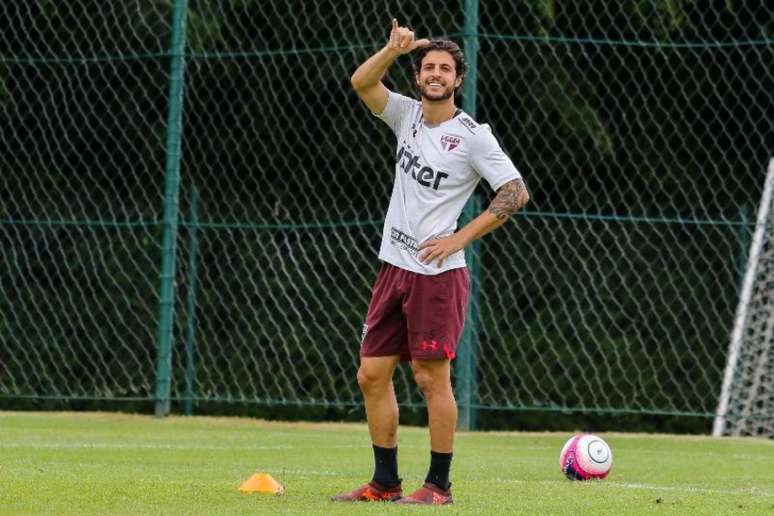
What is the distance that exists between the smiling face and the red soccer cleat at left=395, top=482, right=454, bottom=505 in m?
1.27

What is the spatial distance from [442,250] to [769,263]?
5565 mm

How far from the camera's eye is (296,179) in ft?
37.6

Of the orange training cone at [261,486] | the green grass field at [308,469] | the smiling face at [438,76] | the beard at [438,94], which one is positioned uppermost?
the smiling face at [438,76]

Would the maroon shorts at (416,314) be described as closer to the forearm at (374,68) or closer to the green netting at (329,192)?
the forearm at (374,68)

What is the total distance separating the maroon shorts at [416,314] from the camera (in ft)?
17.6

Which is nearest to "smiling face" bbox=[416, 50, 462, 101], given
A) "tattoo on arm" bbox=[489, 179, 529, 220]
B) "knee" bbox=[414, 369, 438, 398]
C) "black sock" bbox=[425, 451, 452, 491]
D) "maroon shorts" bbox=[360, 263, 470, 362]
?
"tattoo on arm" bbox=[489, 179, 529, 220]

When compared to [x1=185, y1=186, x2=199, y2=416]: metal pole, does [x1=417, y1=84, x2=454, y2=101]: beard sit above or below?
above

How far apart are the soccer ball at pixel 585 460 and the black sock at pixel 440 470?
1091 millimetres

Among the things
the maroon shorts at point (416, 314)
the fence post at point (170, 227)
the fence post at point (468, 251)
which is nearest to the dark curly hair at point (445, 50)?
the maroon shorts at point (416, 314)

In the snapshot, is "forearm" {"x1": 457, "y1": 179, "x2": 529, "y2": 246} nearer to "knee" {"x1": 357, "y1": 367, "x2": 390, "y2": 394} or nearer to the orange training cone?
"knee" {"x1": 357, "y1": 367, "x2": 390, "y2": 394}

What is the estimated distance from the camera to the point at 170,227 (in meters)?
10.1

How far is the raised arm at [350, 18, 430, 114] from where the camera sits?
545 centimetres

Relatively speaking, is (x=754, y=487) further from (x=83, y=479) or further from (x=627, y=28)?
(x=627, y=28)

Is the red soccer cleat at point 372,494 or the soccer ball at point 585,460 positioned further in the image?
the soccer ball at point 585,460
